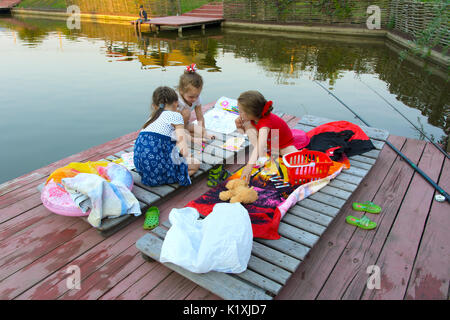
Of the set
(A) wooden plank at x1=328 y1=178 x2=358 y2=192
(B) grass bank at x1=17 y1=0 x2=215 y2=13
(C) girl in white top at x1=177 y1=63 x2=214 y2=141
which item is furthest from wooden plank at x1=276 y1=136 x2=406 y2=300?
(B) grass bank at x1=17 y1=0 x2=215 y2=13

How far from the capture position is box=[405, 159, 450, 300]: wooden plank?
196 centimetres

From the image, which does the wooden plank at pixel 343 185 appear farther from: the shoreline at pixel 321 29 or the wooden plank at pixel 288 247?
the shoreline at pixel 321 29

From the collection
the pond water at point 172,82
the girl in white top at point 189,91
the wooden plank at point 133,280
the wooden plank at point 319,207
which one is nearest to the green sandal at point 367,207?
the wooden plank at point 319,207

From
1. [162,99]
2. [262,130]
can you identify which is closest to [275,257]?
[262,130]

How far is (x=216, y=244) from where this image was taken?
1.82m

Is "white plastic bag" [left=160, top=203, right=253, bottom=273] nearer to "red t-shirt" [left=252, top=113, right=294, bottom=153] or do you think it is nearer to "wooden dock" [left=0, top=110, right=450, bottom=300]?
"wooden dock" [left=0, top=110, right=450, bottom=300]

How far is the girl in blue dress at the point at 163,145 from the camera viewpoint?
268 centimetres

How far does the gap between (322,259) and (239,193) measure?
846 mm

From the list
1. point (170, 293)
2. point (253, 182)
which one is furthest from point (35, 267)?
point (253, 182)

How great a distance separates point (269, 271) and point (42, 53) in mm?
12787

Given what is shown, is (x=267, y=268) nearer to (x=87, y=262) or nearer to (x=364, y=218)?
(x=364, y=218)

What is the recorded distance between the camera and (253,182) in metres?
2.95
